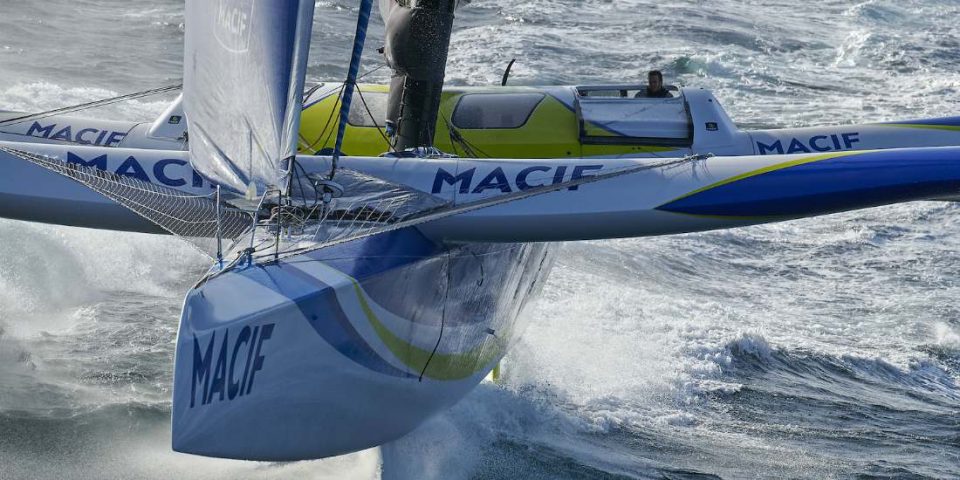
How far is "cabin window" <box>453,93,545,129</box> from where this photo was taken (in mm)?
8250

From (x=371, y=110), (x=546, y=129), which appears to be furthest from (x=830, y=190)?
(x=371, y=110)

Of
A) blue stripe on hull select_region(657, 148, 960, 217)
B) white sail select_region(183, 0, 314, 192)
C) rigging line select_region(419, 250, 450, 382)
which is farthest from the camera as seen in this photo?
rigging line select_region(419, 250, 450, 382)

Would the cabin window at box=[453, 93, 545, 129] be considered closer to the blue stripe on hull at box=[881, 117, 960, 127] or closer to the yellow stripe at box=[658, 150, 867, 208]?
the blue stripe on hull at box=[881, 117, 960, 127]

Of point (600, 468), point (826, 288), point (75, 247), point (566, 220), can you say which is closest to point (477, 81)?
point (826, 288)

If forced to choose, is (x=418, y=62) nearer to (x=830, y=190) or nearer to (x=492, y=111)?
(x=492, y=111)

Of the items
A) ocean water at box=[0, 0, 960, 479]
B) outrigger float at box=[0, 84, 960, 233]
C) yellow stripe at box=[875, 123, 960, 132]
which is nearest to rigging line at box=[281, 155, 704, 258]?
ocean water at box=[0, 0, 960, 479]

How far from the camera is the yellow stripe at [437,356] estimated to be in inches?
187

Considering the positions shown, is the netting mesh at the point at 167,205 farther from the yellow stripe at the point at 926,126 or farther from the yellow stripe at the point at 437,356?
the yellow stripe at the point at 926,126

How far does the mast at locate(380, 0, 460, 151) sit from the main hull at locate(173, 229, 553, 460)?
1.07 m

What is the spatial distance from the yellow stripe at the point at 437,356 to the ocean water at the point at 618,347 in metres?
0.28

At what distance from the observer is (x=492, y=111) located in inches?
327

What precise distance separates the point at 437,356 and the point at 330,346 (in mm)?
1191

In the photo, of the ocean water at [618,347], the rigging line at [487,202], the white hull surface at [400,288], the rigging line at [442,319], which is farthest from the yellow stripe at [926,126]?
the rigging line at [442,319]

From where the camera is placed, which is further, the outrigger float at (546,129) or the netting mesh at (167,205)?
the outrigger float at (546,129)
